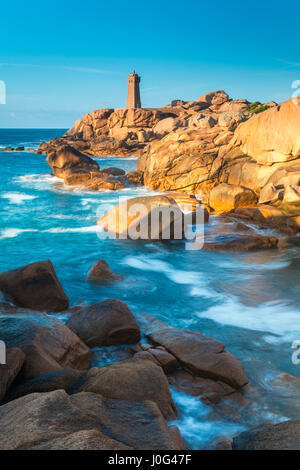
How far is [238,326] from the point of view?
7.17 m

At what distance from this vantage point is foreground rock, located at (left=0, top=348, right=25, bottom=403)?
4042 mm

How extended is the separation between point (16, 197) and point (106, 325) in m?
19.0

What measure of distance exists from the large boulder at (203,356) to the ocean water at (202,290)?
0.35 metres

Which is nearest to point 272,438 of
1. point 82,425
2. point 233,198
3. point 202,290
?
point 82,425

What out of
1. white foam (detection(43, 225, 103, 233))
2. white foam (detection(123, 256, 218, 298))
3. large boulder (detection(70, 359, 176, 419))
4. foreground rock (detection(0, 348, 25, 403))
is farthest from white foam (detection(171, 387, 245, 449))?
white foam (detection(43, 225, 103, 233))

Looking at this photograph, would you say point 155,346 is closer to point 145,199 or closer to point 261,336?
point 261,336

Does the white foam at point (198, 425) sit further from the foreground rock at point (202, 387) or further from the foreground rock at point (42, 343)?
the foreground rock at point (42, 343)

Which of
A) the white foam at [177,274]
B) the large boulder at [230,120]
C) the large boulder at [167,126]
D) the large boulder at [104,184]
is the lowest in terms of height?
the white foam at [177,274]

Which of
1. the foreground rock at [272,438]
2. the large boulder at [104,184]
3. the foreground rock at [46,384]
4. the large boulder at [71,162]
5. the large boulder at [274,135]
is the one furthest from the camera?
the large boulder at [71,162]

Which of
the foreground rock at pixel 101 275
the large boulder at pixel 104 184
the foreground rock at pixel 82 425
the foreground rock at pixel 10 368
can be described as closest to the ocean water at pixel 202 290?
the foreground rock at pixel 101 275

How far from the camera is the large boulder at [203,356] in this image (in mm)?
5062

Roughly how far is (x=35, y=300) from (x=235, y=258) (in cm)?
622

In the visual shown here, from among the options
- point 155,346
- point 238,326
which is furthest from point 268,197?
point 155,346

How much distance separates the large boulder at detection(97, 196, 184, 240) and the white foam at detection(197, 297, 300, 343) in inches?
189
